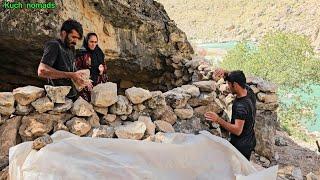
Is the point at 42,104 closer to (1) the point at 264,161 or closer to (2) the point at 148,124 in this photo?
(2) the point at 148,124

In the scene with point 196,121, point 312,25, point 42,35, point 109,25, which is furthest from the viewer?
point 312,25

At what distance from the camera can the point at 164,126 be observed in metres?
3.55

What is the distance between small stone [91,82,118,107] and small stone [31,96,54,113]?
351mm

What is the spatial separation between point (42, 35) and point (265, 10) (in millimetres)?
52691

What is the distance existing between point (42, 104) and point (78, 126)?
1.06 feet

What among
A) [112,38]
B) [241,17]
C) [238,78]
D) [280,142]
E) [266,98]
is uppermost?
[241,17]

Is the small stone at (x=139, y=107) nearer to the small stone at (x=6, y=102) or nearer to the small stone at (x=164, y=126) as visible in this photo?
the small stone at (x=164, y=126)

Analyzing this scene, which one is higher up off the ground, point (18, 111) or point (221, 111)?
point (18, 111)

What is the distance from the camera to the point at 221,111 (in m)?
4.32

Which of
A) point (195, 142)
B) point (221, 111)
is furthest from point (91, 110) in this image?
point (221, 111)

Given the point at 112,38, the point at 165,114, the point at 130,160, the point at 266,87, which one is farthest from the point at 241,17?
the point at 130,160

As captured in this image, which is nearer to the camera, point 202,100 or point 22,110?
point 22,110

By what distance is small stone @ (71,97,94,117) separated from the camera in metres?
3.02

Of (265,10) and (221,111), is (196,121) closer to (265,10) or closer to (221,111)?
(221,111)
